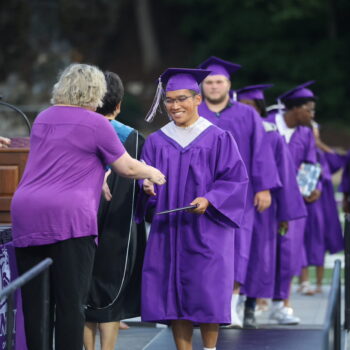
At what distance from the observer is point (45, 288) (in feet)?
18.2

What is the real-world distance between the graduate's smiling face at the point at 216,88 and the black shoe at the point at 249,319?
5.77ft

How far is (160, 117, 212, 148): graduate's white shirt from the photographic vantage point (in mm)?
7117

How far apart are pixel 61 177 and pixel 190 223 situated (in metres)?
1.20

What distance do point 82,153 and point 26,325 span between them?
3.32ft

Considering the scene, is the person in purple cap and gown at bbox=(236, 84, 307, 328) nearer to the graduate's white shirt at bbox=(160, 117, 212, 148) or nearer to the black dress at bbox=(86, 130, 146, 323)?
the graduate's white shirt at bbox=(160, 117, 212, 148)

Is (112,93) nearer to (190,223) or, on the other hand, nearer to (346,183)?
(190,223)

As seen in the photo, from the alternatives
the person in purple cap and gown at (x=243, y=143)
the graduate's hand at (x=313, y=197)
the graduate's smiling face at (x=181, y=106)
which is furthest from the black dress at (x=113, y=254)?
the graduate's hand at (x=313, y=197)

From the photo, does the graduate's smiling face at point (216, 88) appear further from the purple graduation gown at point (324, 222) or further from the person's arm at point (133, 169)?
the purple graduation gown at point (324, 222)

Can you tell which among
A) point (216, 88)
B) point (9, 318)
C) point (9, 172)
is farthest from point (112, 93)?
point (9, 318)

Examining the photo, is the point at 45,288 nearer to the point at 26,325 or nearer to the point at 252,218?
the point at 26,325

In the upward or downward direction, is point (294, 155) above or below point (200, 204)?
above

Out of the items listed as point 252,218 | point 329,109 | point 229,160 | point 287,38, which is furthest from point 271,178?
point 287,38

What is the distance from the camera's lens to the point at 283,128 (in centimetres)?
1047

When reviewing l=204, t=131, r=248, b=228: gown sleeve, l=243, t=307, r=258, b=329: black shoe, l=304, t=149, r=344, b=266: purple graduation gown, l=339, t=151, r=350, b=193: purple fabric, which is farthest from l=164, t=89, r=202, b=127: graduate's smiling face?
l=339, t=151, r=350, b=193: purple fabric
